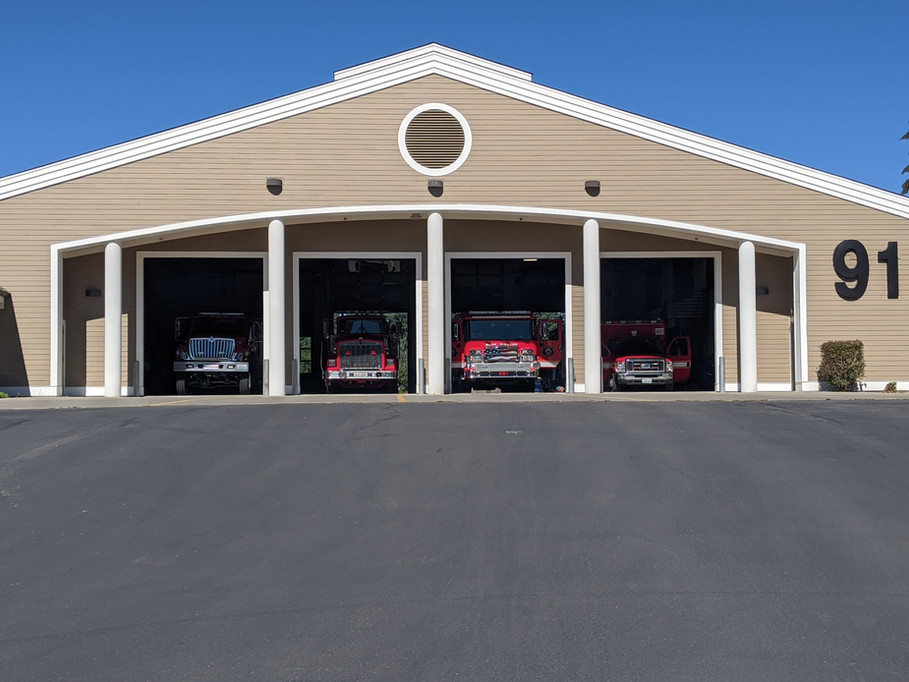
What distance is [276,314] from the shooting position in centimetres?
2097

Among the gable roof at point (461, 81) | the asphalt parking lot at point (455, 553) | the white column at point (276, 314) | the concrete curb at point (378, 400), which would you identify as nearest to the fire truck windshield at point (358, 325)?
the white column at point (276, 314)

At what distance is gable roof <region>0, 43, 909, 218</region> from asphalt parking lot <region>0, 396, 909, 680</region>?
10305 mm

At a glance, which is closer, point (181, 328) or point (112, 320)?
point (112, 320)

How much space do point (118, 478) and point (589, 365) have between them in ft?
44.6

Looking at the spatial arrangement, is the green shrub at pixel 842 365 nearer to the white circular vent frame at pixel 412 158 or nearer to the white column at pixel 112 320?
the white circular vent frame at pixel 412 158

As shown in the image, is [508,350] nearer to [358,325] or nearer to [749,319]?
[358,325]

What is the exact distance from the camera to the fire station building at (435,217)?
2142 cm

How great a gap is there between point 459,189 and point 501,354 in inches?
205

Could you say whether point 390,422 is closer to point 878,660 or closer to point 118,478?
point 118,478

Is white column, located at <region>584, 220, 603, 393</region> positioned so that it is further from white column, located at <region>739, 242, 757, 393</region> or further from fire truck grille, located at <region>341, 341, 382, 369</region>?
fire truck grille, located at <region>341, 341, 382, 369</region>

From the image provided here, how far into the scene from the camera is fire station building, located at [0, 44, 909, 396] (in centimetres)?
2142

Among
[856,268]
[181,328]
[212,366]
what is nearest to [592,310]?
[856,268]

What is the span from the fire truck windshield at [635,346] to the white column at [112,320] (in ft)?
45.0

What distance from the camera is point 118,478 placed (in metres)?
9.88
